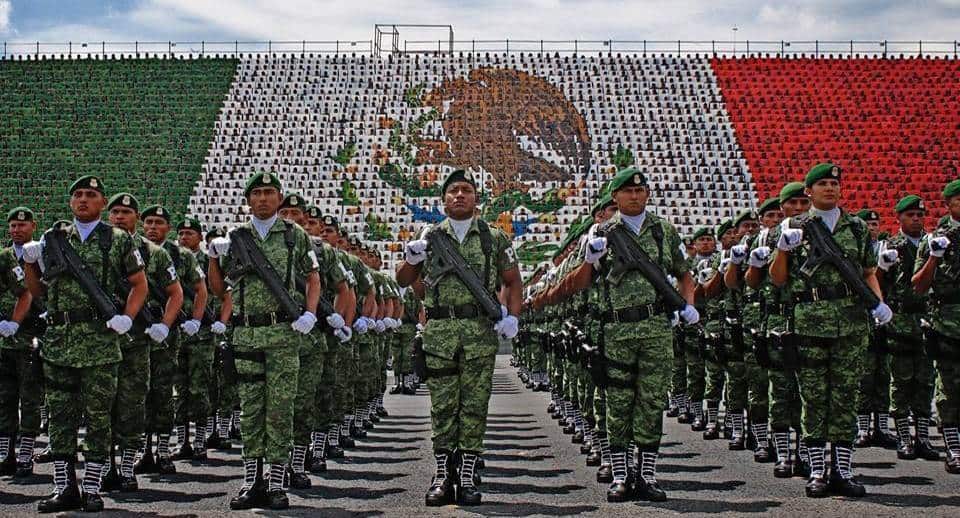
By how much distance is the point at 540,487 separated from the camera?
791cm

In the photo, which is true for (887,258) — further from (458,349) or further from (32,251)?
(32,251)

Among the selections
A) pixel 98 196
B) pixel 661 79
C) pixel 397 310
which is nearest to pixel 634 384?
pixel 98 196

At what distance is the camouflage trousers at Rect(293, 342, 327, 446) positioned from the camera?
8281 millimetres

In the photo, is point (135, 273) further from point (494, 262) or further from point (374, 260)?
point (374, 260)

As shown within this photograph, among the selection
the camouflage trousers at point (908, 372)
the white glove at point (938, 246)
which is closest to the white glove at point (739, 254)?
the white glove at point (938, 246)

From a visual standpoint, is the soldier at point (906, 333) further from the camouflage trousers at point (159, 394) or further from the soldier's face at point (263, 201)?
the camouflage trousers at point (159, 394)

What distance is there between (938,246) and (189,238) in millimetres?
6021

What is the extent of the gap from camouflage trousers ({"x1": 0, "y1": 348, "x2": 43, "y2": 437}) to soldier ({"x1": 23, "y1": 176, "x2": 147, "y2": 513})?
1970 millimetres

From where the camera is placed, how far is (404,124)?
4462 centimetres

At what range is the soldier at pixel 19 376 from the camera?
28.8ft

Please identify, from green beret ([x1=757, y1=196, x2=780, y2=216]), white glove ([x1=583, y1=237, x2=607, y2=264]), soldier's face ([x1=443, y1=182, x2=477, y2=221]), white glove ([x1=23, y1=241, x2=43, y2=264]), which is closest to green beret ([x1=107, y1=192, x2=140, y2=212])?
white glove ([x1=23, y1=241, x2=43, y2=264])

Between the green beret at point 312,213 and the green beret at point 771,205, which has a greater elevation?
the green beret at point 312,213

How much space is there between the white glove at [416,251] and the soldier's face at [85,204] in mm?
1920

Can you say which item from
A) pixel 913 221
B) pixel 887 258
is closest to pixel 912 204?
pixel 913 221
